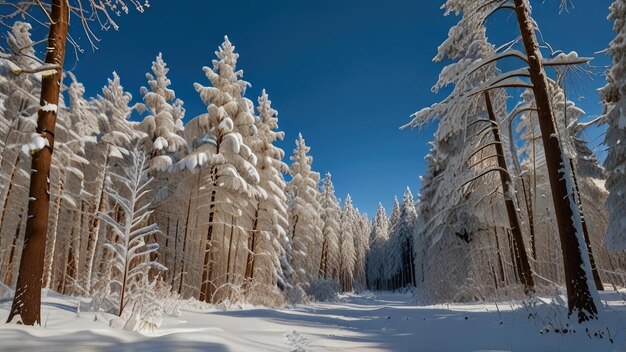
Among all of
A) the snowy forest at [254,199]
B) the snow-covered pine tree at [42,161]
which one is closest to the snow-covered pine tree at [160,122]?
the snowy forest at [254,199]

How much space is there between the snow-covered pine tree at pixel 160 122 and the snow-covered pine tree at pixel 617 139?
17.5 m

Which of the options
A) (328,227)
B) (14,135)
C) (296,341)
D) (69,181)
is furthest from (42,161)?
(328,227)

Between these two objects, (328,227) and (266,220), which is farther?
(328,227)

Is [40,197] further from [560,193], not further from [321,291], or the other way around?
[321,291]

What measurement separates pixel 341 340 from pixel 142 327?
10.5 feet

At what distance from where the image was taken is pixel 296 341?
19.2ft

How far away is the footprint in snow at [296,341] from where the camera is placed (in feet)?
16.6

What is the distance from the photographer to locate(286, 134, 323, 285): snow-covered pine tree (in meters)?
29.7

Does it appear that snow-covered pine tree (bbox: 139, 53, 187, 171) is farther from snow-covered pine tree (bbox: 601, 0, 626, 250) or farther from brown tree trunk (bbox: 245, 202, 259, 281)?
snow-covered pine tree (bbox: 601, 0, 626, 250)

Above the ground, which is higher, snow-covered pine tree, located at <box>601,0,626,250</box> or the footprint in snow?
snow-covered pine tree, located at <box>601,0,626,250</box>

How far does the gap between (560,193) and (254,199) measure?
14278 mm

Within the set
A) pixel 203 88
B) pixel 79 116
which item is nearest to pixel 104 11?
pixel 203 88

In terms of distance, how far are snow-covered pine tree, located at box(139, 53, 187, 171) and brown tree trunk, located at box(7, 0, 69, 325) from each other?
11.3 m

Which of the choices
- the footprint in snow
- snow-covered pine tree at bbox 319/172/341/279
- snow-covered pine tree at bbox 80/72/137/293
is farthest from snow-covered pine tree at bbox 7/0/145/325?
snow-covered pine tree at bbox 319/172/341/279
